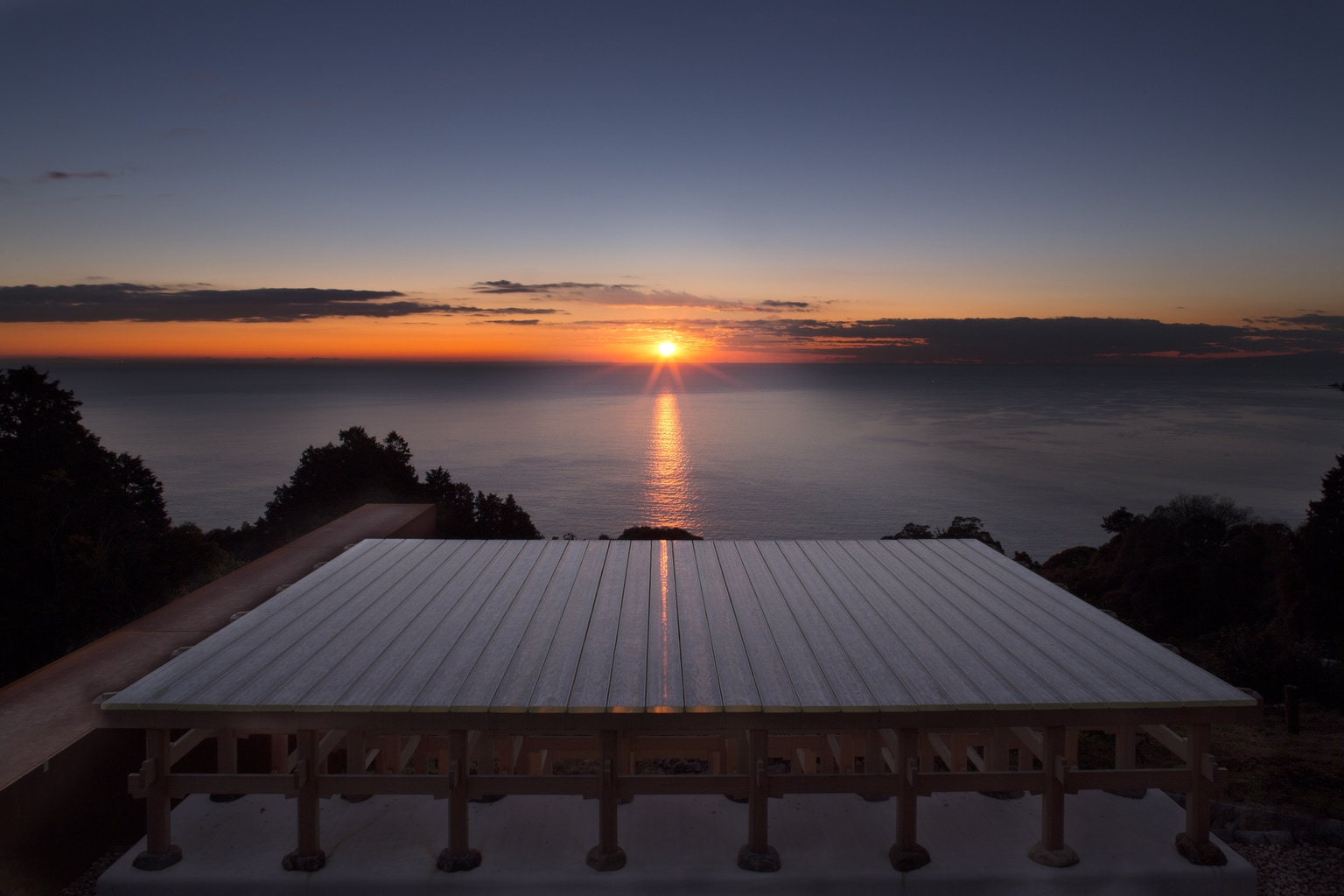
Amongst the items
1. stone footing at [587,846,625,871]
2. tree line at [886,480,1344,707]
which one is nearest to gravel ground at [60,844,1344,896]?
stone footing at [587,846,625,871]

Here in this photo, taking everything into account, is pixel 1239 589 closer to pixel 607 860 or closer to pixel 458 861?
pixel 607 860

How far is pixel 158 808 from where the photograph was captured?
524 cm

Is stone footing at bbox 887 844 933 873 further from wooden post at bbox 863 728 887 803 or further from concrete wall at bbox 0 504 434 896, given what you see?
concrete wall at bbox 0 504 434 896

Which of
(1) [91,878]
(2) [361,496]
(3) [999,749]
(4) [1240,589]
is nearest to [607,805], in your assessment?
(3) [999,749]

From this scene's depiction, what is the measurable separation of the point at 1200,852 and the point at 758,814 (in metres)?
3.26

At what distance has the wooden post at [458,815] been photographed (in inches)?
199

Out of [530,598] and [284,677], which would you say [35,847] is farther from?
[530,598]

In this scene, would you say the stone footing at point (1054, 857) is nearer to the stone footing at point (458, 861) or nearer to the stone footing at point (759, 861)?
the stone footing at point (759, 861)

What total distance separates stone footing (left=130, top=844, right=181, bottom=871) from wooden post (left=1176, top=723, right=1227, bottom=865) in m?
7.23

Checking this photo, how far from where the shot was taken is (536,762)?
24.9 ft

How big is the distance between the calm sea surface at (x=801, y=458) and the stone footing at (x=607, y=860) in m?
45.1

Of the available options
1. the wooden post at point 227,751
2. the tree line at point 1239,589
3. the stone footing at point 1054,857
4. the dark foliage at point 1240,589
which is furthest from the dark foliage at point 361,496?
the stone footing at point 1054,857

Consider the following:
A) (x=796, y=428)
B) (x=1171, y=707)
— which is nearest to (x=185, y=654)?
(x=1171, y=707)

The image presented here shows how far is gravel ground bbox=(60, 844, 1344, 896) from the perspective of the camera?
243 inches
